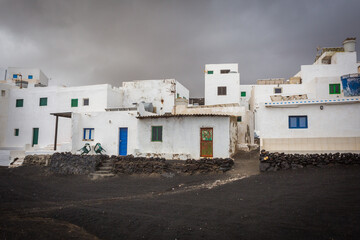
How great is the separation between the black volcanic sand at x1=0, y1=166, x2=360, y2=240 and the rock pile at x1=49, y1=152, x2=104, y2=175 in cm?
341

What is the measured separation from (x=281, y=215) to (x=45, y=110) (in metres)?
28.2

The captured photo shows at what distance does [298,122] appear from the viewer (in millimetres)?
16922

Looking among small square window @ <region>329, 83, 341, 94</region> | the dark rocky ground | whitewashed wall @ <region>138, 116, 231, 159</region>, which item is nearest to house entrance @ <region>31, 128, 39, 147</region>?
the dark rocky ground

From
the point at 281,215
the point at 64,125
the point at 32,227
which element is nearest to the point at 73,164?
the point at 64,125

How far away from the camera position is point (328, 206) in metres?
8.27

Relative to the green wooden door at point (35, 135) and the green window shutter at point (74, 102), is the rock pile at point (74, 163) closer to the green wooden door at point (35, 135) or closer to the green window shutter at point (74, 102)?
the green window shutter at point (74, 102)

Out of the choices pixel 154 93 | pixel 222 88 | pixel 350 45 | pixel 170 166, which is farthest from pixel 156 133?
pixel 350 45

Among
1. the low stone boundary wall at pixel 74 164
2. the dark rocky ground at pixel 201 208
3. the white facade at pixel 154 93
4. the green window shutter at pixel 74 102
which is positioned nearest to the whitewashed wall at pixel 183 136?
the dark rocky ground at pixel 201 208

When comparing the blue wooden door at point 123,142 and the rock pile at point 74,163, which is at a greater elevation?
the blue wooden door at point 123,142

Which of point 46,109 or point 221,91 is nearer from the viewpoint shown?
point 46,109

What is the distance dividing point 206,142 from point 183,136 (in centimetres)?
184

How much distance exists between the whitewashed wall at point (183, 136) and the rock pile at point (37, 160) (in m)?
9.17

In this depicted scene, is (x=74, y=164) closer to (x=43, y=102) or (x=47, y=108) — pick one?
(x=47, y=108)

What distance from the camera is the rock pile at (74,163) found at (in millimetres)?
18281
